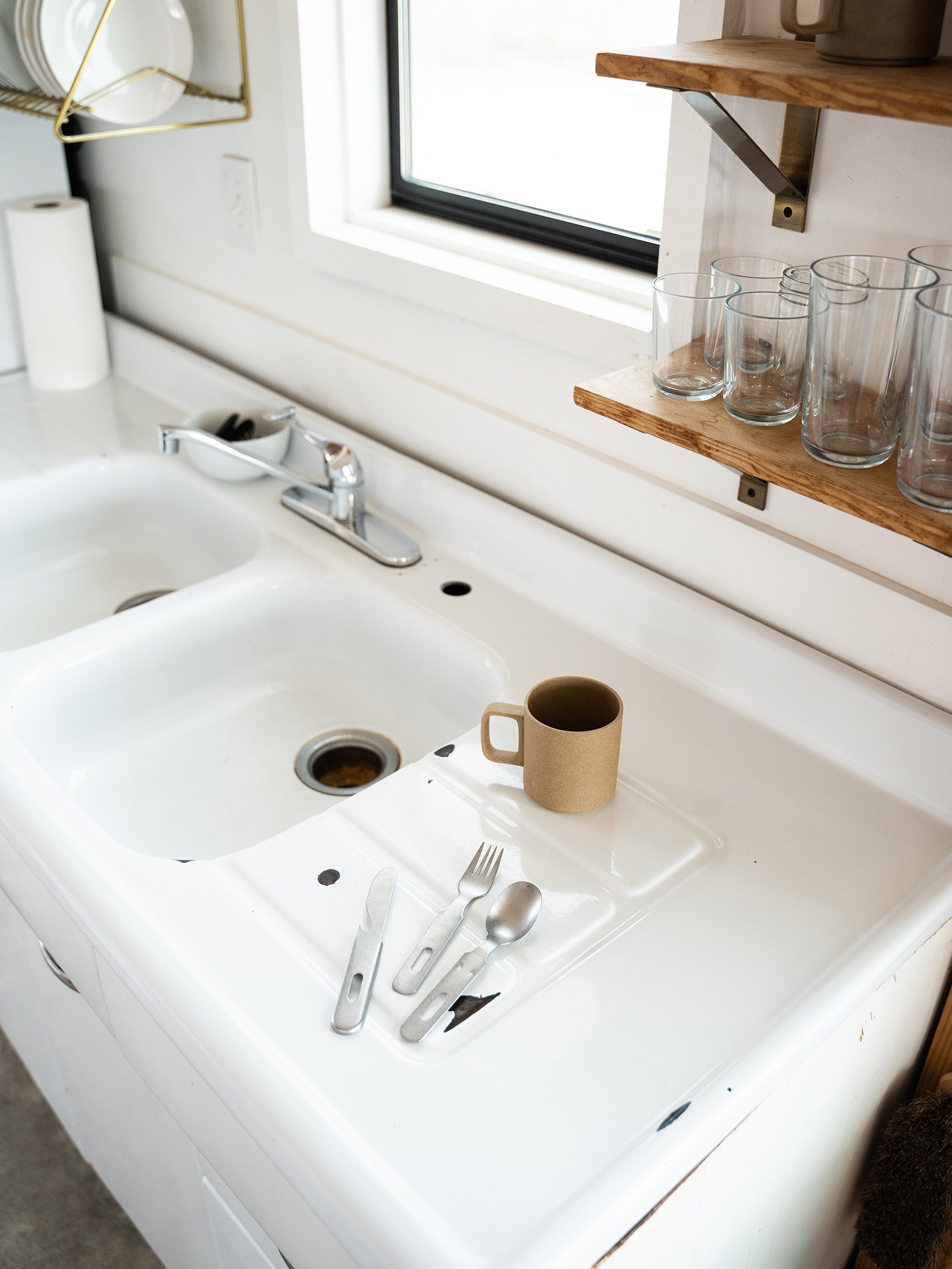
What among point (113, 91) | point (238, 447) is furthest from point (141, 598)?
point (113, 91)

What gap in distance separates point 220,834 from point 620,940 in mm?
467

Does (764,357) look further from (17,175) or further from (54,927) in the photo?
(17,175)

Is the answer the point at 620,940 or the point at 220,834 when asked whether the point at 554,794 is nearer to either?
the point at 620,940

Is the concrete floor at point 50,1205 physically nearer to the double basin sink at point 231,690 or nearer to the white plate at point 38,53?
the double basin sink at point 231,690

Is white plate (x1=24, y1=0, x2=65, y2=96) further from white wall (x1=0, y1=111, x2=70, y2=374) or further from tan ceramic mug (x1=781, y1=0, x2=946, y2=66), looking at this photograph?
tan ceramic mug (x1=781, y1=0, x2=946, y2=66)

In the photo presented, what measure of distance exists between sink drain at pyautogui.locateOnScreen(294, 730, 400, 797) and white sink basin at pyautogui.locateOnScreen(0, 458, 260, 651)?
33cm

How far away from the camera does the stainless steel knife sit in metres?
0.73

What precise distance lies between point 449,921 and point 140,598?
0.87 metres

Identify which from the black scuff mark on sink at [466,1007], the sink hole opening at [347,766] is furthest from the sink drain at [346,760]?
the black scuff mark on sink at [466,1007]

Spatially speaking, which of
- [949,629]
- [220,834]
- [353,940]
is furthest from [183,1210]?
[949,629]

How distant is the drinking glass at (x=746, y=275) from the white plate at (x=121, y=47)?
3.03ft

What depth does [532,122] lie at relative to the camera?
122 centimetres

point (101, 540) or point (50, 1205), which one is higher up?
point (101, 540)

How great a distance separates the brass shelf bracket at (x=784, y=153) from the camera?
2.60ft
